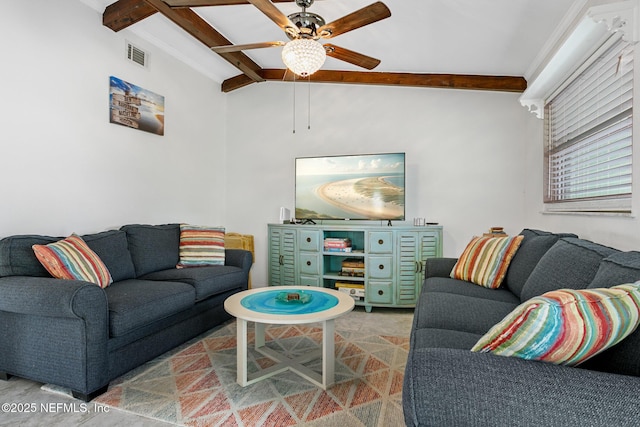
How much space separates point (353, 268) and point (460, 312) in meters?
1.99

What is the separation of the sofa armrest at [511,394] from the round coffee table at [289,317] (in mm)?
1099

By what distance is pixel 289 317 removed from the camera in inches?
76.9

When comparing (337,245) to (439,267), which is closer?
(439,267)

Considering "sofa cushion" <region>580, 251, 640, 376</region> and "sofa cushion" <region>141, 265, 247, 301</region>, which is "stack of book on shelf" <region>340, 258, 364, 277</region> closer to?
"sofa cushion" <region>141, 265, 247, 301</region>

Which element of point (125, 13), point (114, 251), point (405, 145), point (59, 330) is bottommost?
point (59, 330)

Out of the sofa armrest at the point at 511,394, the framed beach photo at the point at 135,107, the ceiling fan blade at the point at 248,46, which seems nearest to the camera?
the sofa armrest at the point at 511,394

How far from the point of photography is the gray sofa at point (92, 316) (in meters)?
1.88

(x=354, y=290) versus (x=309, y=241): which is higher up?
(x=309, y=241)

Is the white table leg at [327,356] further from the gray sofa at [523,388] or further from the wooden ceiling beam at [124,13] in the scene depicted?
the wooden ceiling beam at [124,13]

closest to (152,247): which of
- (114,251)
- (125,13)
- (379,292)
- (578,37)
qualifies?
(114,251)

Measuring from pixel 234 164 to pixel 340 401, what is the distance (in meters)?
3.58

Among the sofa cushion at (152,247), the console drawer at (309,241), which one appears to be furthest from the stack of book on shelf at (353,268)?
the sofa cushion at (152,247)

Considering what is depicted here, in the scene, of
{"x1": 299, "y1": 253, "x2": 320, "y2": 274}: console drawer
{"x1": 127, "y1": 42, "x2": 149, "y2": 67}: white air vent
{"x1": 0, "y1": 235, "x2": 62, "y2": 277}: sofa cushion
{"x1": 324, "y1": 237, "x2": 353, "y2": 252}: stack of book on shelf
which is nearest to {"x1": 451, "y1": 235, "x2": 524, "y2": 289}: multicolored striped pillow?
{"x1": 324, "y1": 237, "x2": 353, "y2": 252}: stack of book on shelf

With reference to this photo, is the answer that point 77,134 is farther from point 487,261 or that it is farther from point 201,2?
point 487,261
